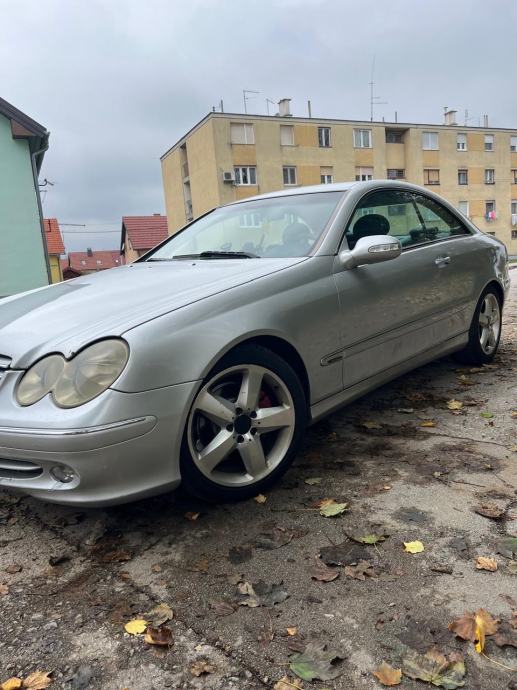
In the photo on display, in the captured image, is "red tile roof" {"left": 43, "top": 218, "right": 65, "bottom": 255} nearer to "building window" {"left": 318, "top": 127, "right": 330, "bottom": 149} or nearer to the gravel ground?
"building window" {"left": 318, "top": 127, "right": 330, "bottom": 149}

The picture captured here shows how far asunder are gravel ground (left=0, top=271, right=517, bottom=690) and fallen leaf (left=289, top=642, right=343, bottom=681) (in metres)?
0.02

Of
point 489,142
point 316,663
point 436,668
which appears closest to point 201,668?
point 316,663

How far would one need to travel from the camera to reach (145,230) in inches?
1800

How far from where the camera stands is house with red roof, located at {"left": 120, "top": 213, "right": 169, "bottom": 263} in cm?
4375

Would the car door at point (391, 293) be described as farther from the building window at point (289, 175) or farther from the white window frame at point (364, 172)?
the white window frame at point (364, 172)

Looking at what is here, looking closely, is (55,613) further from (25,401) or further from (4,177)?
(4,177)

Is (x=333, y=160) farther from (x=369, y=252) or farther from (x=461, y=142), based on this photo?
(x=369, y=252)

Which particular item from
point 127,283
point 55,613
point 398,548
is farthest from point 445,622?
point 127,283

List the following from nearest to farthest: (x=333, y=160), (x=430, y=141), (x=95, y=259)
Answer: (x=333, y=160)
(x=430, y=141)
(x=95, y=259)

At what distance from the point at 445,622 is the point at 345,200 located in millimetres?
2322

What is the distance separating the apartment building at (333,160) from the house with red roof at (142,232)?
2.71 m

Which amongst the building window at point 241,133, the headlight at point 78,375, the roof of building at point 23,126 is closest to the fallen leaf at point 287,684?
the headlight at point 78,375

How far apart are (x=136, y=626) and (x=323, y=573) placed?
668mm

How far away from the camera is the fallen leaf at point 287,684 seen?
1.46 meters
